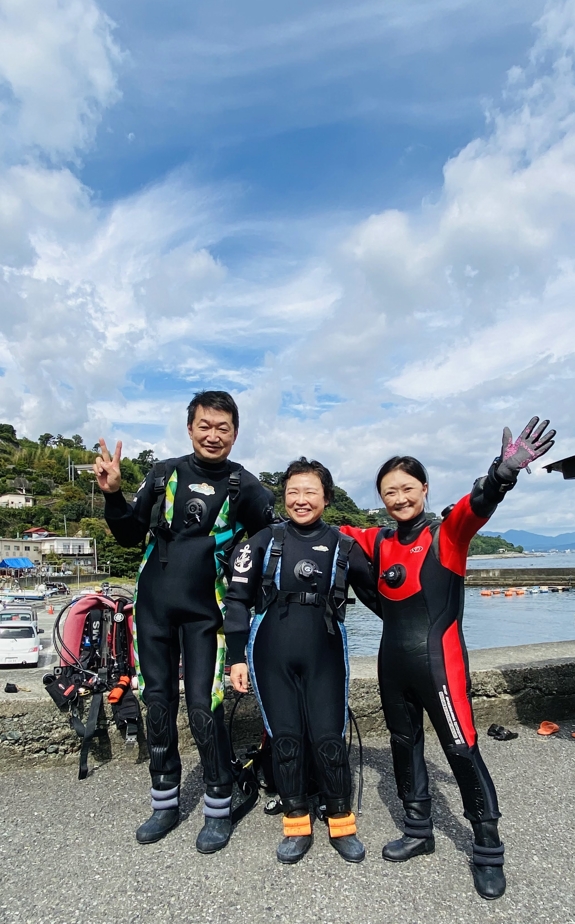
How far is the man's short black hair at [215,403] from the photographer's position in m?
2.92

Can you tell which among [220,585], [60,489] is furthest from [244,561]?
[60,489]

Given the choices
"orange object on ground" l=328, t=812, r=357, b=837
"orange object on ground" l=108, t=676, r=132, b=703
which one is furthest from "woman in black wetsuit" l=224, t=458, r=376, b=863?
"orange object on ground" l=108, t=676, r=132, b=703

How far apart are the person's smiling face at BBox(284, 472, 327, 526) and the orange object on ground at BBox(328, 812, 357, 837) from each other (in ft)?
4.04

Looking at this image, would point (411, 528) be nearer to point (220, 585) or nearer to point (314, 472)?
point (314, 472)

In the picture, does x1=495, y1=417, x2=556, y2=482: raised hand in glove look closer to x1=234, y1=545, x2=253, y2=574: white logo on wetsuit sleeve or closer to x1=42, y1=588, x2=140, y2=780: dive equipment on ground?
x1=234, y1=545, x2=253, y2=574: white logo on wetsuit sleeve

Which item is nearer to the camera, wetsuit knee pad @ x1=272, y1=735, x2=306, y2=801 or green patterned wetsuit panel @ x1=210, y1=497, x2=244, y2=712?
wetsuit knee pad @ x1=272, y1=735, x2=306, y2=801

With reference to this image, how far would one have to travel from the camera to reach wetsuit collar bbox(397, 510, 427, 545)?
8.49 ft

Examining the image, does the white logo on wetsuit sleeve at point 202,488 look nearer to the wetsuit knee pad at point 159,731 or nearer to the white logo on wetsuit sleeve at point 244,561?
the white logo on wetsuit sleeve at point 244,561

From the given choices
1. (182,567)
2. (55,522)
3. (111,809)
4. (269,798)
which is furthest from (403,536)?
(55,522)

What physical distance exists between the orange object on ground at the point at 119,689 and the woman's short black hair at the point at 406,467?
1.73 metres

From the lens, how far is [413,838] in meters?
2.35

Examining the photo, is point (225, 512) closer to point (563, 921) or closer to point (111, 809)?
point (111, 809)

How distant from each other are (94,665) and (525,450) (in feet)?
8.47

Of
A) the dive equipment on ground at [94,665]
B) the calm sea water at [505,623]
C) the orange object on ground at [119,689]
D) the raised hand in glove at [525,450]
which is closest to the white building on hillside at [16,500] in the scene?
the calm sea water at [505,623]
